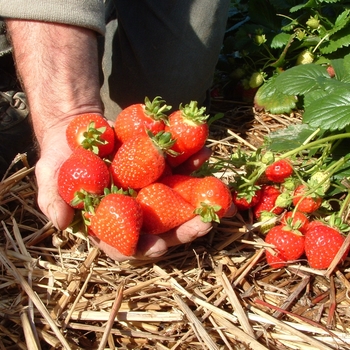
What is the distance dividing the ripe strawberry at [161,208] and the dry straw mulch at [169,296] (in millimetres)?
160

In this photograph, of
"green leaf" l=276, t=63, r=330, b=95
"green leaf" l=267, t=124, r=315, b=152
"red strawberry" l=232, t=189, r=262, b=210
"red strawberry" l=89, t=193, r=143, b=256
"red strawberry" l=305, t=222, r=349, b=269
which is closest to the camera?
"red strawberry" l=89, t=193, r=143, b=256

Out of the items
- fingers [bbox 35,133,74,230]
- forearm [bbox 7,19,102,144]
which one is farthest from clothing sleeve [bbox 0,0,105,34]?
fingers [bbox 35,133,74,230]

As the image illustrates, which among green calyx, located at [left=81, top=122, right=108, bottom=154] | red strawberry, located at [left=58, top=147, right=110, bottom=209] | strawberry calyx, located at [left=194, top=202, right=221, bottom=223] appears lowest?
strawberry calyx, located at [left=194, top=202, right=221, bottom=223]

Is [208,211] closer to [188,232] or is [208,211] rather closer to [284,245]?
[188,232]

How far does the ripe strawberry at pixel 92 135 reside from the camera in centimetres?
118

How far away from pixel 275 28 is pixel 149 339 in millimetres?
1746

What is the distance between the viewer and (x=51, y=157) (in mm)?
1299

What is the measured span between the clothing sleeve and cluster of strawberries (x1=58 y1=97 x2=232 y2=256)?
395mm

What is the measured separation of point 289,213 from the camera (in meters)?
1.39

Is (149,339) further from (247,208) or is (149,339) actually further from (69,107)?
(69,107)

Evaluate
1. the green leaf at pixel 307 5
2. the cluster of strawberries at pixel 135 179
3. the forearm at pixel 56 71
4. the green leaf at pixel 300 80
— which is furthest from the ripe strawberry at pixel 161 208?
the green leaf at pixel 307 5

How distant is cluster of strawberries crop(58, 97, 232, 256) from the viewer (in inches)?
42.9

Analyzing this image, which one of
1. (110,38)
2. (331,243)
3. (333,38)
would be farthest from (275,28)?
(331,243)

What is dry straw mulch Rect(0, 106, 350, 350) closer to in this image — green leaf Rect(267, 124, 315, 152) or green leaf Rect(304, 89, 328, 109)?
green leaf Rect(267, 124, 315, 152)
